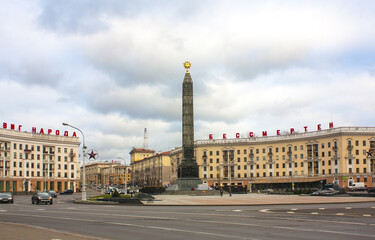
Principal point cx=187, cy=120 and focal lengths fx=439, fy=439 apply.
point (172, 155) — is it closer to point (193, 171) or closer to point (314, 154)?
point (314, 154)

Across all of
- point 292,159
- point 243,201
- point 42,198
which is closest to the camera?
point 42,198

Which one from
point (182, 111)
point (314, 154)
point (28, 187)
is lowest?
point (28, 187)

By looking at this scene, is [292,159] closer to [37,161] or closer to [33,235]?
[37,161]

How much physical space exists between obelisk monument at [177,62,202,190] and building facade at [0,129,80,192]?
64.2m

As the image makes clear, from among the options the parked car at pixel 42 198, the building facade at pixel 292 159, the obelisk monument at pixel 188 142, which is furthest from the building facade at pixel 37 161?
the parked car at pixel 42 198

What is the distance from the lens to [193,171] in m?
76.4

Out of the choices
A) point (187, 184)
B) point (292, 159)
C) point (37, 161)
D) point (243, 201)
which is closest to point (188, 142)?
point (187, 184)

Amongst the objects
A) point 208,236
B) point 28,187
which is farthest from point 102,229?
point 28,187

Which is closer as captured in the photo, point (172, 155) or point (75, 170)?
point (75, 170)

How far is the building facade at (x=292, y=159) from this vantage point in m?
116

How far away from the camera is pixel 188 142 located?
7731 cm

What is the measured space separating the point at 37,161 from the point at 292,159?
77011mm

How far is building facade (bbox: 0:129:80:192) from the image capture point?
405ft

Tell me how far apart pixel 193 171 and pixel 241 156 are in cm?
6764
